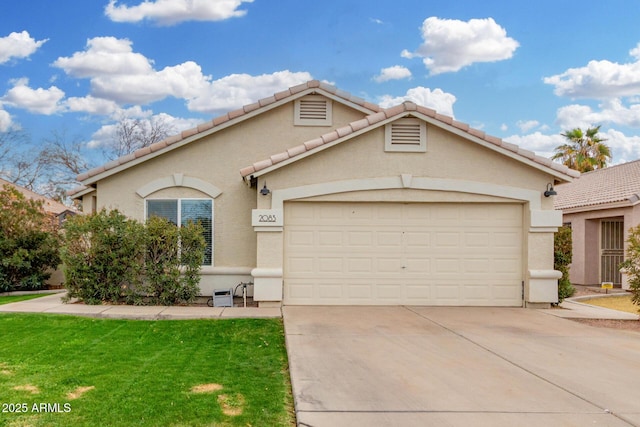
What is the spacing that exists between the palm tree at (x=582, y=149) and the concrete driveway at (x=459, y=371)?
30.3 meters

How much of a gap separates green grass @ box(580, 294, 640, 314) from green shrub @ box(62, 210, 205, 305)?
33.7 feet

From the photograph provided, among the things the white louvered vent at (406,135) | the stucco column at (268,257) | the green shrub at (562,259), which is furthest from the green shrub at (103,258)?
the green shrub at (562,259)

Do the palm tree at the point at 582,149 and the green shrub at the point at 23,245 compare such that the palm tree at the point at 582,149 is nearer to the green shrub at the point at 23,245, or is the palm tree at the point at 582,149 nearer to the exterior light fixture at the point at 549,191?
the exterior light fixture at the point at 549,191

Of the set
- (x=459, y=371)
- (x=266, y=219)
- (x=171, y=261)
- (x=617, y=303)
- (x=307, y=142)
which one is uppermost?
(x=307, y=142)

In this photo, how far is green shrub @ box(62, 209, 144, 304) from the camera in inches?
462

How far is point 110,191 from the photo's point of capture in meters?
12.9

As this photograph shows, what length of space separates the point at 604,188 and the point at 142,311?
54.4 feet

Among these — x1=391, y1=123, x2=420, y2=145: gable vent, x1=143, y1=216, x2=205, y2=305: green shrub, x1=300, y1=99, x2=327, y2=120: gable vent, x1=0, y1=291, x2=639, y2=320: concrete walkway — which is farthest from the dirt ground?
x1=143, y1=216, x2=205, y2=305: green shrub

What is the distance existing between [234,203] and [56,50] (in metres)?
21.2

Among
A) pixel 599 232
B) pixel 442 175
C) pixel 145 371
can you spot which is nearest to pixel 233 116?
pixel 442 175

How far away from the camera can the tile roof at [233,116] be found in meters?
12.7

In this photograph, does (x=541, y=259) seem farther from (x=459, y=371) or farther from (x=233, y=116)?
(x=233, y=116)

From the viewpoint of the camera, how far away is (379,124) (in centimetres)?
1157

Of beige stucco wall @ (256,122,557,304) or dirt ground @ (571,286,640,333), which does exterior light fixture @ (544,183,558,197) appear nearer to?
beige stucco wall @ (256,122,557,304)
